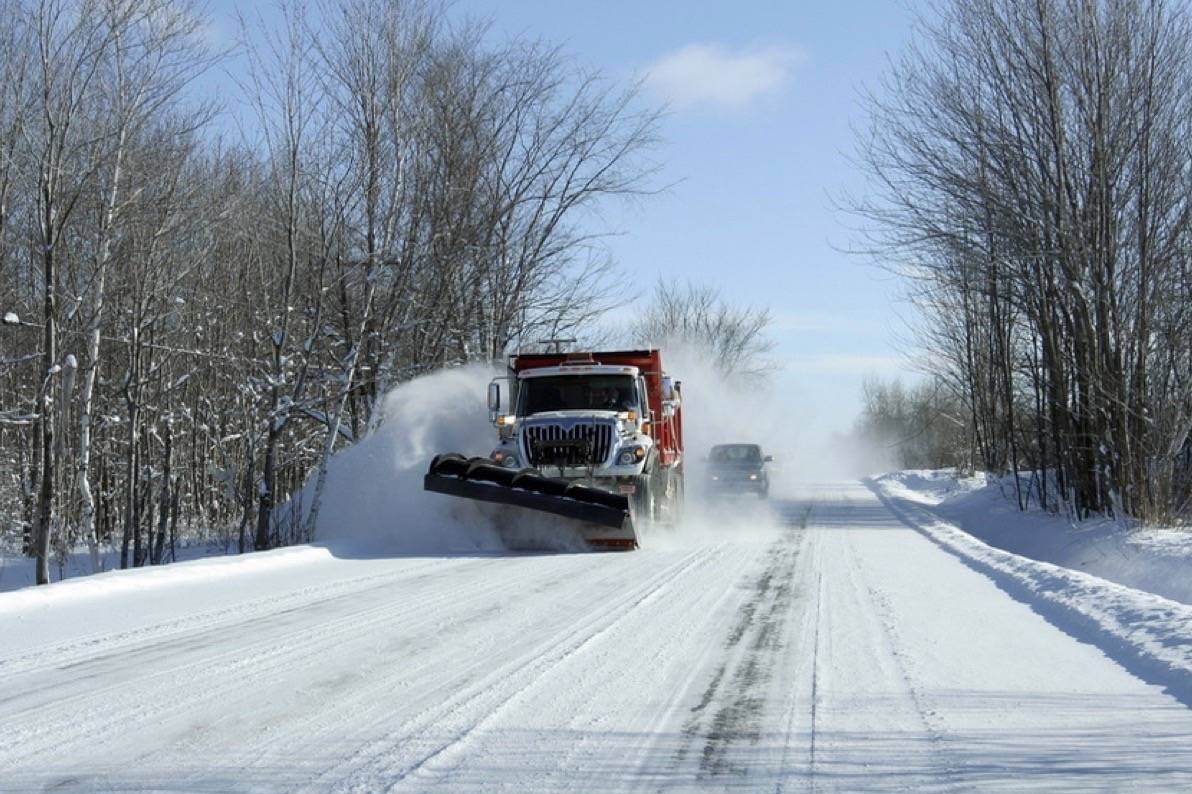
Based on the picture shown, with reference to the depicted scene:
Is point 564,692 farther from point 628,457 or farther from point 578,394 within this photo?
point 578,394

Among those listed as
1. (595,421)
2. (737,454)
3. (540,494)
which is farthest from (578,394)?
(737,454)

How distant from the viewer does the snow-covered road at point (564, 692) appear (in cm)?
494

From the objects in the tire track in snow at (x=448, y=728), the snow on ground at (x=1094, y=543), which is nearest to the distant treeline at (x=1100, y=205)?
the snow on ground at (x=1094, y=543)

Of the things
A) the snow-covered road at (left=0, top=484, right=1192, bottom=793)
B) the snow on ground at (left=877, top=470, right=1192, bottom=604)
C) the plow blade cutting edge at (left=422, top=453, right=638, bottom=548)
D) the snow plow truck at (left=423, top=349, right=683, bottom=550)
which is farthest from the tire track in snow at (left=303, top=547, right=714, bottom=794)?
the snow on ground at (left=877, top=470, right=1192, bottom=604)

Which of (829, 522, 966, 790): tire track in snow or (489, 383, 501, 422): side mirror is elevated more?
(489, 383, 501, 422): side mirror

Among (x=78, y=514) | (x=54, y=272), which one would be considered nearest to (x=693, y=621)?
(x=54, y=272)

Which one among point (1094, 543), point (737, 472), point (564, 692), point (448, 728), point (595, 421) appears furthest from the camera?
point (737, 472)

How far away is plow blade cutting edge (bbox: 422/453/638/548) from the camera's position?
16.0 metres

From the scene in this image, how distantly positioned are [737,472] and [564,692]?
89.6 ft

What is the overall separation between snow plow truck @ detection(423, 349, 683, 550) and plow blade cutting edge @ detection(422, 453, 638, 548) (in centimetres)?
1

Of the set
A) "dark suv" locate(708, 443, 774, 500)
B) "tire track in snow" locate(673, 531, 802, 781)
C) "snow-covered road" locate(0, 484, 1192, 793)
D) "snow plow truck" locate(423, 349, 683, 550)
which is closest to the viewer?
"snow-covered road" locate(0, 484, 1192, 793)

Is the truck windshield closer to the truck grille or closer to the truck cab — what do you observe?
the truck cab

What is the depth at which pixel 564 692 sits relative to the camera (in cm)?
657

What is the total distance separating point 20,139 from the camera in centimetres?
1747
